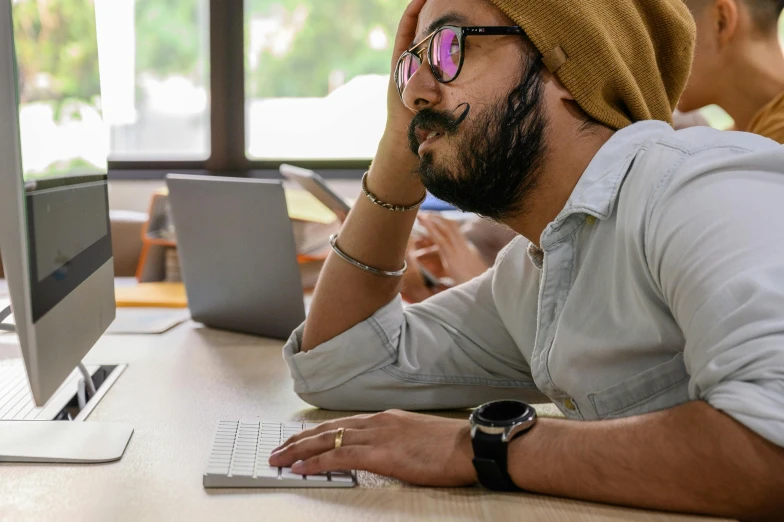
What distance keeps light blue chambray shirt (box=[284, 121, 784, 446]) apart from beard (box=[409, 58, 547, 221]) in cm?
9

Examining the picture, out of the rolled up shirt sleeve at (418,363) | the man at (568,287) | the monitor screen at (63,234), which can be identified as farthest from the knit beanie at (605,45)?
the monitor screen at (63,234)

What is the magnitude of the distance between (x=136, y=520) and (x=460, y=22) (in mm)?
671

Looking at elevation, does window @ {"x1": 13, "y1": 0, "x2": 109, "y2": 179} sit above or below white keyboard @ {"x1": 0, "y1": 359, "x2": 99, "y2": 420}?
above

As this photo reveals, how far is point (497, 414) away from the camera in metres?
0.82

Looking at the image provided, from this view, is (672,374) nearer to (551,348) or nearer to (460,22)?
(551,348)

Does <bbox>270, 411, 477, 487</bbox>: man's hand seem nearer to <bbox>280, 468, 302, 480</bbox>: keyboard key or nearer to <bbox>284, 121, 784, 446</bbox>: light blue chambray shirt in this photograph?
<bbox>280, 468, 302, 480</bbox>: keyboard key

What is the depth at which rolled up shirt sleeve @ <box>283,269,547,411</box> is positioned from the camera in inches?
45.0

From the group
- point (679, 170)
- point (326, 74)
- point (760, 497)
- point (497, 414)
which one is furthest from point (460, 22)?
point (326, 74)

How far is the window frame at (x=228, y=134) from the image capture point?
409 centimetres

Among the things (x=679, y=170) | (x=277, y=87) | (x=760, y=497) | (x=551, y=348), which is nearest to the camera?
(x=760, y=497)

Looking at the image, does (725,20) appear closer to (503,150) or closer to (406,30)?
(406,30)

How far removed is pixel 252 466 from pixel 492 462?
24 centimetres

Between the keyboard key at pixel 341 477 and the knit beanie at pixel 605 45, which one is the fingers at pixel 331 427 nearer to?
the keyboard key at pixel 341 477

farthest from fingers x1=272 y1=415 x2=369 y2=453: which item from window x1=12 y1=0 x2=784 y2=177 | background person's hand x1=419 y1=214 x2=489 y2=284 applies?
window x1=12 y1=0 x2=784 y2=177
